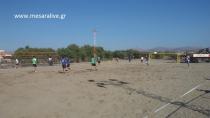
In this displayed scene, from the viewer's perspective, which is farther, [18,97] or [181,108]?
[18,97]

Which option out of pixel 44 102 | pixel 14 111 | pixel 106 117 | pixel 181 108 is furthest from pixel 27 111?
pixel 181 108

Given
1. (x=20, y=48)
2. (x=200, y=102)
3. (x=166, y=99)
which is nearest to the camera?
(x=200, y=102)

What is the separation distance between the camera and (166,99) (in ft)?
43.9

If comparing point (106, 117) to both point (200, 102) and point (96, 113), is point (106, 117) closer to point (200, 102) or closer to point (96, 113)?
point (96, 113)

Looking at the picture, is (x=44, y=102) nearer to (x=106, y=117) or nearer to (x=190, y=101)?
(x=106, y=117)

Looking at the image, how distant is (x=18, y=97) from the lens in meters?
14.1

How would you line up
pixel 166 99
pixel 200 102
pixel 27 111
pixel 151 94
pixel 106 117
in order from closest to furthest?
pixel 106 117
pixel 27 111
pixel 200 102
pixel 166 99
pixel 151 94

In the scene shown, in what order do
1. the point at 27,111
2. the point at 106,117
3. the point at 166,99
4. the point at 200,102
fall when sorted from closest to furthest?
the point at 106,117 < the point at 27,111 < the point at 200,102 < the point at 166,99

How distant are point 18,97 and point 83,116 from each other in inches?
198

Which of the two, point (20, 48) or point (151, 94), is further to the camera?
point (20, 48)

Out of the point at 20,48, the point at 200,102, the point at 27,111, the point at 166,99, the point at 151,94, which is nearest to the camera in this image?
the point at 27,111

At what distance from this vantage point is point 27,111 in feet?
35.7

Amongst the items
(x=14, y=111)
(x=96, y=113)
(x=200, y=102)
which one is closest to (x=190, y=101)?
(x=200, y=102)

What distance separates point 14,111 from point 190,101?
259 inches
